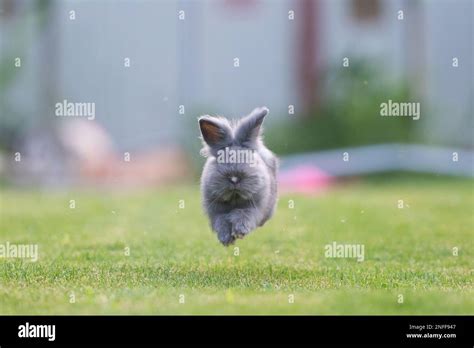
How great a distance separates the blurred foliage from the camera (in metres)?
17.4

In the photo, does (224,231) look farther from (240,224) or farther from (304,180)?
(304,180)

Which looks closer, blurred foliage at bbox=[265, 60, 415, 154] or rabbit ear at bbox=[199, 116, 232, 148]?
rabbit ear at bbox=[199, 116, 232, 148]

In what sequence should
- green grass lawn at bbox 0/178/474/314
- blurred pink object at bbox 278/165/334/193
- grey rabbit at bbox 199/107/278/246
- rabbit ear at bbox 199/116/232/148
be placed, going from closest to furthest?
green grass lawn at bbox 0/178/474/314, grey rabbit at bbox 199/107/278/246, rabbit ear at bbox 199/116/232/148, blurred pink object at bbox 278/165/334/193

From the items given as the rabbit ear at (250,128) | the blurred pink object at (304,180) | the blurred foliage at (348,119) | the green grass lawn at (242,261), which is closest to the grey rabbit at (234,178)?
the rabbit ear at (250,128)

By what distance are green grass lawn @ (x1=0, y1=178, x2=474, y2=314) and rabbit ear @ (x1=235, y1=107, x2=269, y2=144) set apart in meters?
1.07

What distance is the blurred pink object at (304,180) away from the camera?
14055 millimetres

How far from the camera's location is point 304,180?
1463 centimetres

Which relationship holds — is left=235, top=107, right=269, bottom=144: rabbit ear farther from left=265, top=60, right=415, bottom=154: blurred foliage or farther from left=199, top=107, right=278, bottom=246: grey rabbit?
left=265, top=60, right=415, bottom=154: blurred foliage

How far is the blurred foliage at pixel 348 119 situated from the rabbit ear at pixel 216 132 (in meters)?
10.7

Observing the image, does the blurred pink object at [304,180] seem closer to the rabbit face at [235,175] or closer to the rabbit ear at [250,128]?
the rabbit ear at [250,128]

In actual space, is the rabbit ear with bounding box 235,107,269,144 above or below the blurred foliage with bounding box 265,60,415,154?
below

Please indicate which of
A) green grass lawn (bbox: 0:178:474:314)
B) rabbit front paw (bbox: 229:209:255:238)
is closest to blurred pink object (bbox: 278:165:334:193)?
green grass lawn (bbox: 0:178:474:314)

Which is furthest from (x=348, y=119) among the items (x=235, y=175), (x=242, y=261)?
(x=235, y=175)
